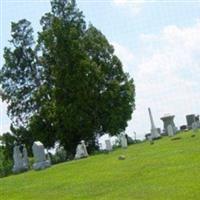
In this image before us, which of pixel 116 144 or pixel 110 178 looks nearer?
pixel 110 178

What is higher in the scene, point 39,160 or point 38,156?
point 38,156

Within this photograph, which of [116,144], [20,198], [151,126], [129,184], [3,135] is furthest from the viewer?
[3,135]

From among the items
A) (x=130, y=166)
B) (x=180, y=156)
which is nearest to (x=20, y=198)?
(x=130, y=166)

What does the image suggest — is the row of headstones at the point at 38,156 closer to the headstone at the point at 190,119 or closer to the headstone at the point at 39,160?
the headstone at the point at 39,160

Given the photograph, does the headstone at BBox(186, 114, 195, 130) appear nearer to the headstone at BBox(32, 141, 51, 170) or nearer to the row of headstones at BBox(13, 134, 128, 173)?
the row of headstones at BBox(13, 134, 128, 173)

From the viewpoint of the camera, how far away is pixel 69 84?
4459 cm

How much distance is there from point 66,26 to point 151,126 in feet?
43.1

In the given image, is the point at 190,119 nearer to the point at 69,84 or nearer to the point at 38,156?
the point at 69,84

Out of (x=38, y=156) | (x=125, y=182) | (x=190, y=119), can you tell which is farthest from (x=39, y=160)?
(x=190, y=119)

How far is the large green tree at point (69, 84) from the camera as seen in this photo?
145 feet

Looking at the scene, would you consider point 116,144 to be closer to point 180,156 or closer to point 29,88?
point 29,88

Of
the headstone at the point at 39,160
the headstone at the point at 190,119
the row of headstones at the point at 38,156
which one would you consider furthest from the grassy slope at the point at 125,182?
the headstone at the point at 190,119

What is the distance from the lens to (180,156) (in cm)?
1898

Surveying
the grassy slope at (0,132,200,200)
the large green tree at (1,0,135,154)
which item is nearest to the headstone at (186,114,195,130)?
the large green tree at (1,0,135,154)
